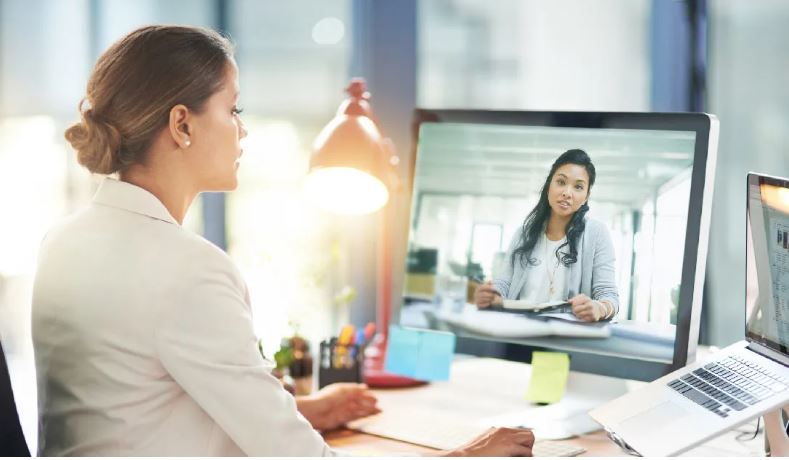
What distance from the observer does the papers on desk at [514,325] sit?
1.44 m

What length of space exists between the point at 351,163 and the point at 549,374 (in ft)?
1.72

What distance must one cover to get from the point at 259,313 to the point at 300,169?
3.08 ft

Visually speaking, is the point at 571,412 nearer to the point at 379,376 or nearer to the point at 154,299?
the point at 379,376

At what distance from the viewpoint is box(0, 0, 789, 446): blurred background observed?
86.6 inches

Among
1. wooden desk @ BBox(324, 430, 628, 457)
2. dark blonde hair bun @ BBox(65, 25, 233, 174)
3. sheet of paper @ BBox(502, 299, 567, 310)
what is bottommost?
wooden desk @ BBox(324, 430, 628, 457)

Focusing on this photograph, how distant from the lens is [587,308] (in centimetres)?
142

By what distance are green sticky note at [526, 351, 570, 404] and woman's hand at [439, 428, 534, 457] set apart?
0.80ft

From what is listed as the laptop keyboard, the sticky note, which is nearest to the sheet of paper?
the sticky note

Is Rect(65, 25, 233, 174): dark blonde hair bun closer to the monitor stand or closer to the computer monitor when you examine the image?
the computer monitor

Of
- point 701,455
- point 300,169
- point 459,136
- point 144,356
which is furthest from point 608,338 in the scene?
point 300,169

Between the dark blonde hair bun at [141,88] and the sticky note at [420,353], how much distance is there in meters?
0.62

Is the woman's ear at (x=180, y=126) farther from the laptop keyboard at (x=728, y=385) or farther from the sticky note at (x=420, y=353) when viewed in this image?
the laptop keyboard at (x=728, y=385)

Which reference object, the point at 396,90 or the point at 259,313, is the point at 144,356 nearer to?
the point at 259,313

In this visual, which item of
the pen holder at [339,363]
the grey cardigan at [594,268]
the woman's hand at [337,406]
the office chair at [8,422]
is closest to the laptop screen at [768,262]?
the grey cardigan at [594,268]
